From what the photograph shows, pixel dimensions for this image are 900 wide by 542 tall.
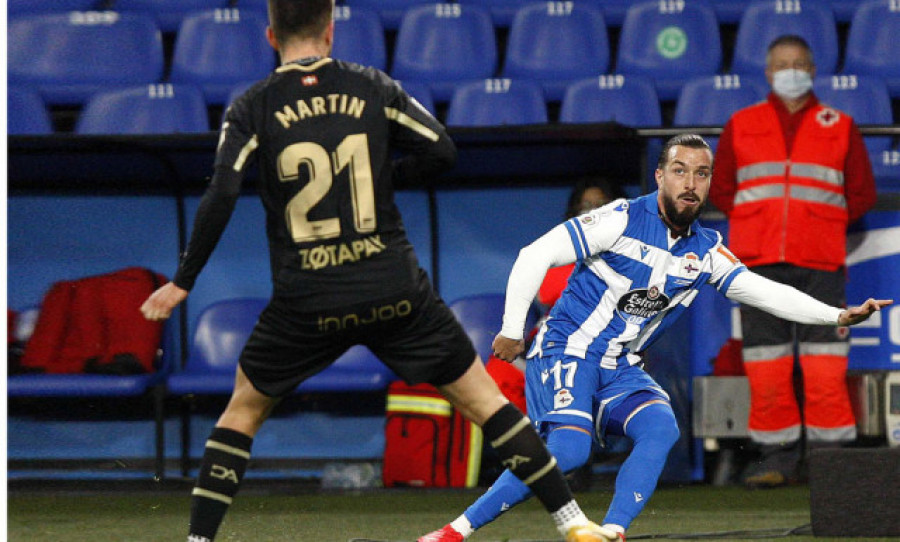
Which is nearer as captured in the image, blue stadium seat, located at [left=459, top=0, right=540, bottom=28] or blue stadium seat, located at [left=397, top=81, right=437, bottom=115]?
blue stadium seat, located at [left=397, top=81, right=437, bottom=115]

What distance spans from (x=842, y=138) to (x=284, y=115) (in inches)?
147

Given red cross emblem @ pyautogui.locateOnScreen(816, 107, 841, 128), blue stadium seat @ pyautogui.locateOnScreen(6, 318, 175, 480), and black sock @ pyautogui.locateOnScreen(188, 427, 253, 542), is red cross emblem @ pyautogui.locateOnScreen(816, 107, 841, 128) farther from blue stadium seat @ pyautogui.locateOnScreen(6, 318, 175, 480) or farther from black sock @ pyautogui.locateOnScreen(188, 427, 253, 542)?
black sock @ pyautogui.locateOnScreen(188, 427, 253, 542)

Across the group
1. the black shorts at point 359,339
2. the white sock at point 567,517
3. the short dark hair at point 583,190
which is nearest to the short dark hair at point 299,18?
the black shorts at point 359,339

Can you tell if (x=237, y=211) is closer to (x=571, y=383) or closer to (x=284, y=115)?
(x=571, y=383)

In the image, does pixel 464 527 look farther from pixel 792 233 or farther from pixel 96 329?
pixel 96 329

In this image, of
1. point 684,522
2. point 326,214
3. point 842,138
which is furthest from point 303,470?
point 326,214

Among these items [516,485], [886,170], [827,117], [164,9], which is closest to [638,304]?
[516,485]

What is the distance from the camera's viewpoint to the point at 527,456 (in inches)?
133

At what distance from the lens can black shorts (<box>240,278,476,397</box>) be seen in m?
3.25

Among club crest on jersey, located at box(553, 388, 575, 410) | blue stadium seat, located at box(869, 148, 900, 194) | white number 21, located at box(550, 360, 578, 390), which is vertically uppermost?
blue stadium seat, located at box(869, 148, 900, 194)

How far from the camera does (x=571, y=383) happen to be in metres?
4.19

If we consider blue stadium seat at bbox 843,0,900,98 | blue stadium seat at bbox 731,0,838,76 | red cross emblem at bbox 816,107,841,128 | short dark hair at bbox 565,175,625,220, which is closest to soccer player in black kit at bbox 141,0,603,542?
short dark hair at bbox 565,175,625,220

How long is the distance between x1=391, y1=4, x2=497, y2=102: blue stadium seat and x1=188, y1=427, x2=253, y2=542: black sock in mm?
4863

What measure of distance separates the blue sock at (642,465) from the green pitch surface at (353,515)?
2.56ft
